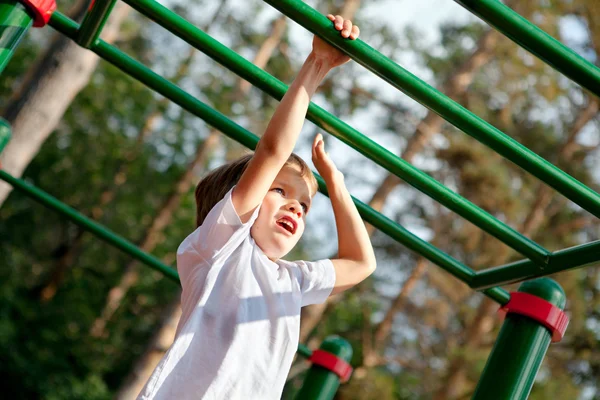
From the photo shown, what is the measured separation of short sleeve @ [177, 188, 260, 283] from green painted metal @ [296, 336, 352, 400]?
124cm

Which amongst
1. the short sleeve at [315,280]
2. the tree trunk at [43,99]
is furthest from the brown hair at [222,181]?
the tree trunk at [43,99]

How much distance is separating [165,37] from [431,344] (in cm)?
862

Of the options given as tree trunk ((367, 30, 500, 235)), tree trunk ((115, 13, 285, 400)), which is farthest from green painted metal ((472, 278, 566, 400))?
tree trunk ((367, 30, 500, 235))

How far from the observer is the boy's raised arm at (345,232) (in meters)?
1.67

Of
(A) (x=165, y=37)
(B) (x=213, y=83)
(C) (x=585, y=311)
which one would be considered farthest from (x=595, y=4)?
(A) (x=165, y=37)

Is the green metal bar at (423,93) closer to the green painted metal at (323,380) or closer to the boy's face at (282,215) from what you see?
the boy's face at (282,215)

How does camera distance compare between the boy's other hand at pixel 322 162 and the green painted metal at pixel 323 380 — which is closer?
the boy's other hand at pixel 322 162

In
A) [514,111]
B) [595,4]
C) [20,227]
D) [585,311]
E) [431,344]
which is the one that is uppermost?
[595,4]

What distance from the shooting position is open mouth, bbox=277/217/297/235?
1.50 meters

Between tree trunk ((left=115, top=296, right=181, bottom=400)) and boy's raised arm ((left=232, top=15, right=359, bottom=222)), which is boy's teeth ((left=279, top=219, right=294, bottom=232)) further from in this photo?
tree trunk ((left=115, top=296, right=181, bottom=400))

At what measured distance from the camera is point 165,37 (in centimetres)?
1648

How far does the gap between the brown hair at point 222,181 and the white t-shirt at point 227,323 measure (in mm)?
174

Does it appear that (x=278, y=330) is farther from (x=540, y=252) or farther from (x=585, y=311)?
(x=585, y=311)

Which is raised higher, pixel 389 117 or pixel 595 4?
pixel 595 4
